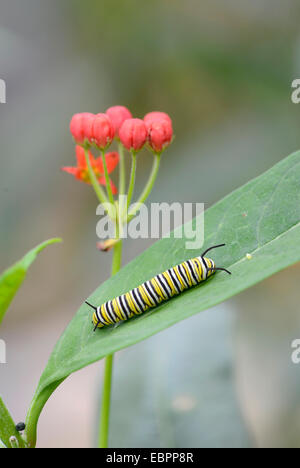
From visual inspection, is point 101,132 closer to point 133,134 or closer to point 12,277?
point 133,134

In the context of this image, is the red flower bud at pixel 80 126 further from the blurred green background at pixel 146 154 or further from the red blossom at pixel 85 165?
the blurred green background at pixel 146 154

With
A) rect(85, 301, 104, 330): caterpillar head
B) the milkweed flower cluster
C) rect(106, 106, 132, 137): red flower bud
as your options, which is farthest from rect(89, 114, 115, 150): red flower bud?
rect(85, 301, 104, 330): caterpillar head

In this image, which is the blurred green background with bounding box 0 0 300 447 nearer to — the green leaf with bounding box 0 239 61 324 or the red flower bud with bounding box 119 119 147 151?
the red flower bud with bounding box 119 119 147 151

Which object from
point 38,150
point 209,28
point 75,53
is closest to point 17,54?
point 75,53

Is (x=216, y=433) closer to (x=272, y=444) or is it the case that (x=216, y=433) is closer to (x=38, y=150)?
(x=272, y=444)

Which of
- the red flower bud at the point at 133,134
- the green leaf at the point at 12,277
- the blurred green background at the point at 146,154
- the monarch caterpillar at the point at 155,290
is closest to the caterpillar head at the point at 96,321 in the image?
the monarch caterpillar at the point at 155,290

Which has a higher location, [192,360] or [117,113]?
[117,113]

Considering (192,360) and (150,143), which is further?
(192,360)
